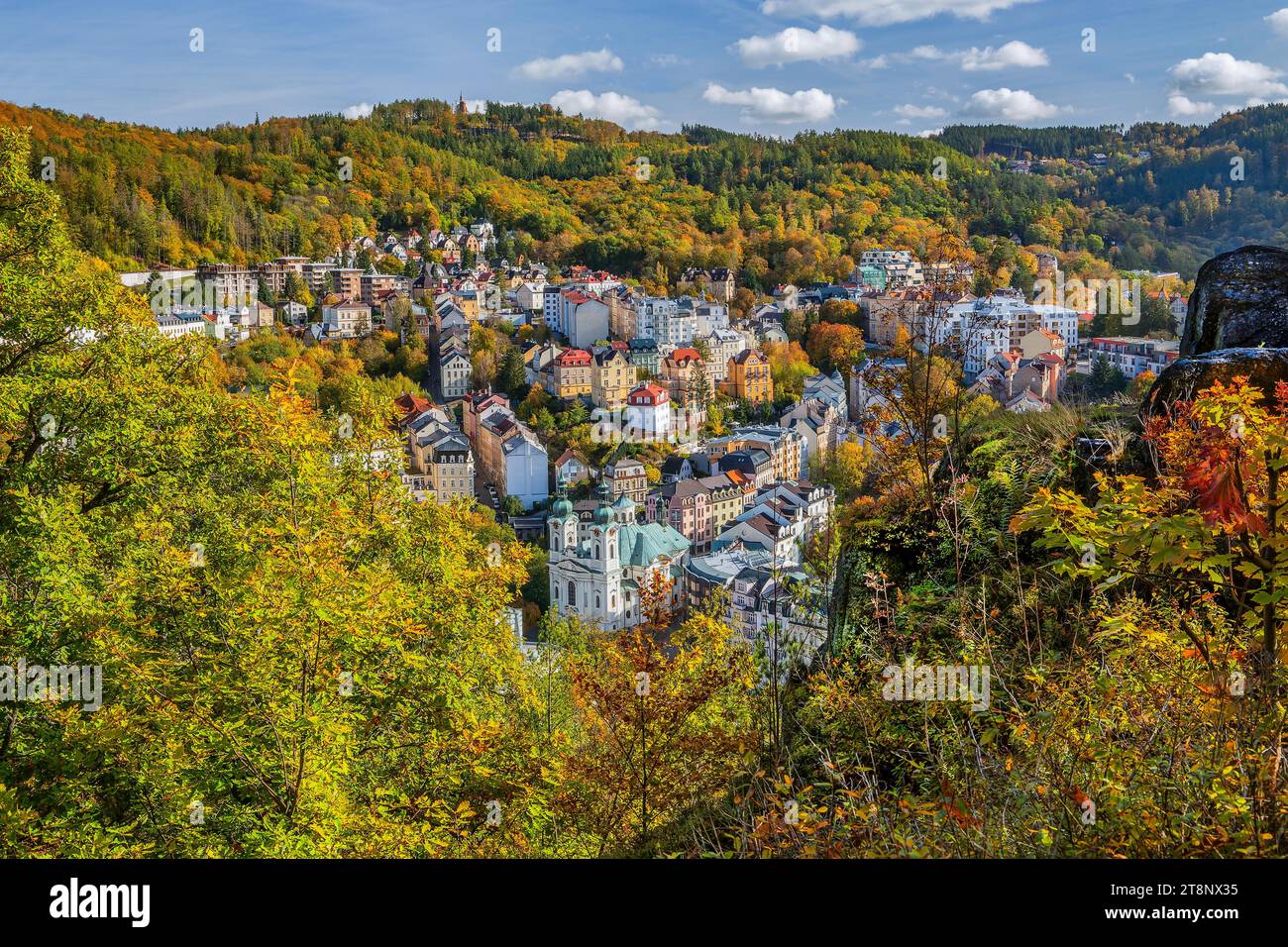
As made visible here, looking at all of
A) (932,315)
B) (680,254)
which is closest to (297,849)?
(932,315)

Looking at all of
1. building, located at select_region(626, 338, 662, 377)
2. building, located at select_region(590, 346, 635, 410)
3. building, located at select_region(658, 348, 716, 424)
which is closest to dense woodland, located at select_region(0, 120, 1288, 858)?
building, located at select_region(590, 346, 635, 410)

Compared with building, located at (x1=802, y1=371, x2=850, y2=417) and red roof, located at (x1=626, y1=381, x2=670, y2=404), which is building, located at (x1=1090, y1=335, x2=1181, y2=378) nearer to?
building, located at (x1=802, y1=371, x2=850, y2=417)

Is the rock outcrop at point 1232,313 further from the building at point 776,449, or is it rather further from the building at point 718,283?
the building at point 718,283

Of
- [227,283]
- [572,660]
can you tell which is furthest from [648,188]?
[572,660]

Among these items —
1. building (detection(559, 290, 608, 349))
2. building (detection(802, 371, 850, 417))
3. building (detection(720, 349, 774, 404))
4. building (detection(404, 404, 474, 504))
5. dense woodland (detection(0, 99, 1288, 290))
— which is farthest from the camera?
building (detection(559, 290, 608, 349))

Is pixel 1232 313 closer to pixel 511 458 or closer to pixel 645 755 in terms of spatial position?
pixel 645 755
